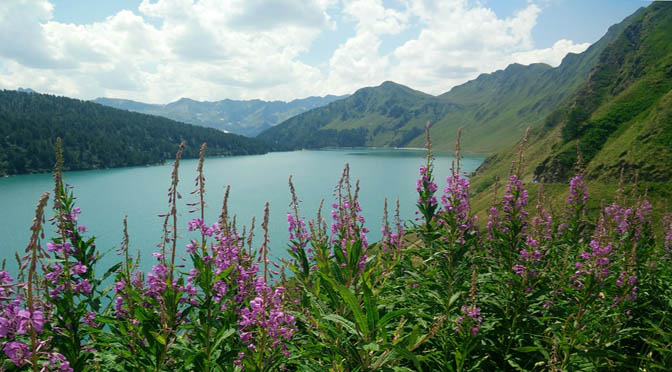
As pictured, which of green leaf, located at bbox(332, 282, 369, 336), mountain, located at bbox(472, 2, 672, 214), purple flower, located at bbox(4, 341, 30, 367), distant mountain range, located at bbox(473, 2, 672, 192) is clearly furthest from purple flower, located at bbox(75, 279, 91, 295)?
distant mountain range, located at bbox(473, 2, 672, 192)

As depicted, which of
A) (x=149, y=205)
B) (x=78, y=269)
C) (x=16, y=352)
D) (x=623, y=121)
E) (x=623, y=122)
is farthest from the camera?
(x=149, y=205)

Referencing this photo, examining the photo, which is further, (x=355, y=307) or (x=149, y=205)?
(x=149, y=205)

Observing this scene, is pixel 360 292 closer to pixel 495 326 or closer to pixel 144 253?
pixel 495 326

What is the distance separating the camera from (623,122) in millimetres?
51531

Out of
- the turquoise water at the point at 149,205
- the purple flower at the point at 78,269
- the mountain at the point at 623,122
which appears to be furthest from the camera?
the turquoise water at the point at 149,205

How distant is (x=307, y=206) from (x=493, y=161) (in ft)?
205

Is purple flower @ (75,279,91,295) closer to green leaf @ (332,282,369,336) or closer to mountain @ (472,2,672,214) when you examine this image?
green leaf @ (332,282,369,336)

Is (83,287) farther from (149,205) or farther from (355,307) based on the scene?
(149,205)

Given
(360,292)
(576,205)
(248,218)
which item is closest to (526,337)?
(360,292)

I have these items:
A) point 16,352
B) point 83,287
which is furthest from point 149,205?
point 16,352

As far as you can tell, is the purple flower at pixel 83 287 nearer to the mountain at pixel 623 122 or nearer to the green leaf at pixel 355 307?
Answer: the green leaf at pixel 355 307

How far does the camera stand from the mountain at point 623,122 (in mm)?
39219

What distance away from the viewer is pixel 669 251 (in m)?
8.50

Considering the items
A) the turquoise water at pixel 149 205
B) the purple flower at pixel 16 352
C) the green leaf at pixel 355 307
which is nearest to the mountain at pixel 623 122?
the green leaf at pixel 355 307
